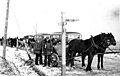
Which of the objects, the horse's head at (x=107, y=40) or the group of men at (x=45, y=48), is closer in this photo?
the horse's head at (x=107, y=40)

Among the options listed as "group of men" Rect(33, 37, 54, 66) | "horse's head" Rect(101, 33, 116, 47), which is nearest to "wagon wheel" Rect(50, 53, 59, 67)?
"group of men" Rect(33, 37, 54, 66)

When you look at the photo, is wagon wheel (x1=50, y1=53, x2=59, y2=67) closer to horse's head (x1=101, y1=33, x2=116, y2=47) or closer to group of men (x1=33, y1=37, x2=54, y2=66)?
group of men (x1=33, y1=37, x2=54, y2=66)

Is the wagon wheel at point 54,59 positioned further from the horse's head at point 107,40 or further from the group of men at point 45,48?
the horse's head at point 107,40

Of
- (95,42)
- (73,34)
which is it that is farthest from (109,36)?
(73,34)

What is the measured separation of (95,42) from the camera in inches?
399

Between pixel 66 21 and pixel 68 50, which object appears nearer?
pixel 66 21

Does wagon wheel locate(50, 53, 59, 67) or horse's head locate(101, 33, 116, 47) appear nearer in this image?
horse's head locate(101, 33, 116, 47)

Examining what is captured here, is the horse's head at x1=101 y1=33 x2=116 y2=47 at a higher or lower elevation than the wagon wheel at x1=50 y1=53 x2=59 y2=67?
higher

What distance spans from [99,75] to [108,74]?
544mm

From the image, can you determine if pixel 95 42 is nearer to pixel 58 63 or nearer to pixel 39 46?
pixel 58 63

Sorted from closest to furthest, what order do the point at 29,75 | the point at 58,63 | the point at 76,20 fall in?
the point at 76,20 → the point at 29,75 → the point at 58,63

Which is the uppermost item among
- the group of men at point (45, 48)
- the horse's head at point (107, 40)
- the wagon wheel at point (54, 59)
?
the horse's head at point (107, 40)

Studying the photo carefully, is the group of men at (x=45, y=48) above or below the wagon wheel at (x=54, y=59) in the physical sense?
above

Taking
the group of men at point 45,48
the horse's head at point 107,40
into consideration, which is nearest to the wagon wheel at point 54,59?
the group of men at point 45,48
